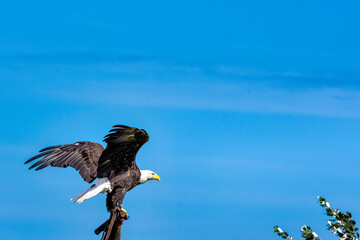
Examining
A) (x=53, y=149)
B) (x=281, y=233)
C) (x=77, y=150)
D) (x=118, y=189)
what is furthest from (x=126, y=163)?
(x=281, y=233)

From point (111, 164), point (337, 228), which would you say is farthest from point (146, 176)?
point (337, 228)

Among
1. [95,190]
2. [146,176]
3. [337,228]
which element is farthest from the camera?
[146,176]

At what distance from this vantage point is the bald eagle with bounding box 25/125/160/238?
838 centimetres

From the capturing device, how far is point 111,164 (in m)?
8.80

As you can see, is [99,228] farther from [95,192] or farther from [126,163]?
[126,163]

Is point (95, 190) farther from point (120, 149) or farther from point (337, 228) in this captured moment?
point (337, 228)

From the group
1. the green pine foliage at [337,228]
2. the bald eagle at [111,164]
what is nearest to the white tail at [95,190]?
the bald eagle at [111,164]

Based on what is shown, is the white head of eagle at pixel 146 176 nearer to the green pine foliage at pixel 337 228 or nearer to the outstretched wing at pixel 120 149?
the outstretched wing at pixel 120 149

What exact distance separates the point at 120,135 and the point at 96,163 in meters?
1.61

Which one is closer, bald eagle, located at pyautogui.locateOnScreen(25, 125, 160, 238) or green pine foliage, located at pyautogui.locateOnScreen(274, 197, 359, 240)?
green pine foliage, located at pyautogui.locateOnScreen(274, 197, 359, 240)

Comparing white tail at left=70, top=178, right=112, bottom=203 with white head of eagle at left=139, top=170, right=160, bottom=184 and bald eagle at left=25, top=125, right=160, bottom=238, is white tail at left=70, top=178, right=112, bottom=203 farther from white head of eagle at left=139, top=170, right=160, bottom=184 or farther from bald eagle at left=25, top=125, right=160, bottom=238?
white head of eagle at left=139, top=170, right=160, bottom=184

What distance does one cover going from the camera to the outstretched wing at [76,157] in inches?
375

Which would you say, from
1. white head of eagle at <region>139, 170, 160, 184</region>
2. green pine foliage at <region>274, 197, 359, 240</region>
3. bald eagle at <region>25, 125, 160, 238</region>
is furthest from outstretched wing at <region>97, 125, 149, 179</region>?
green pine foliage at <region>274, 197, 359, 240</region>

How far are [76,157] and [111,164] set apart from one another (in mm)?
1337
